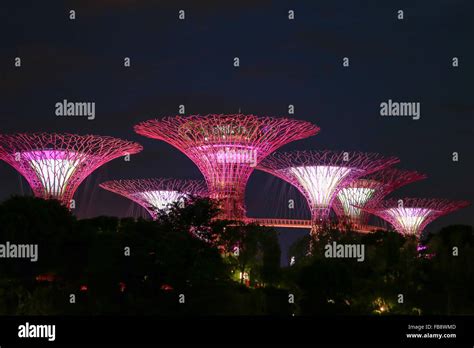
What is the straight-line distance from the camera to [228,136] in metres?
64.3

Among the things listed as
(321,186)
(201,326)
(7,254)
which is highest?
(321,186)

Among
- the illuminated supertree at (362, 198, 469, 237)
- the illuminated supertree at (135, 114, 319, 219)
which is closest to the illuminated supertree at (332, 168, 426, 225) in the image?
the illuminated supertree at (362, 198, 469, 237)

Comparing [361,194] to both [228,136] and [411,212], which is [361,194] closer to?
[411,212]

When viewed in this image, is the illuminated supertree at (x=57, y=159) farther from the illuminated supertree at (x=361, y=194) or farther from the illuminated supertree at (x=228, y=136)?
the illuminated supertree at (x=361, y=194)

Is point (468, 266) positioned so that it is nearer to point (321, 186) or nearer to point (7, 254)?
point (7, 254)

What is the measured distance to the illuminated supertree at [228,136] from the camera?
6412cm

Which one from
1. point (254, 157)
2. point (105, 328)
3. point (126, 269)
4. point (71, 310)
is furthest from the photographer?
point (254, 157)

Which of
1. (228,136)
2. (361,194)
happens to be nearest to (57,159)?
(228,136)

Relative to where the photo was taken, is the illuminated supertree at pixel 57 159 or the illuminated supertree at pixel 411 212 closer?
the illuminated supertree at pixel 57 159

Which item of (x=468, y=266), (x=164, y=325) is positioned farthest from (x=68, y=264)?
(x=468, y=266)

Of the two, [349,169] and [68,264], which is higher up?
[349,169]

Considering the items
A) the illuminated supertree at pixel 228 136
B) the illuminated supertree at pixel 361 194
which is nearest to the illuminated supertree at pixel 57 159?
the illuminated supertree at pixel 228 136

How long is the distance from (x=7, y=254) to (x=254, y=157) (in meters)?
24.9

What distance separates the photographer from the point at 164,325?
32.3 m
